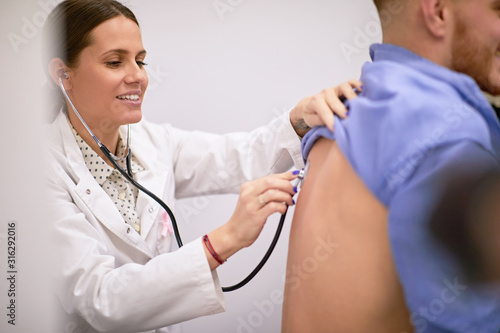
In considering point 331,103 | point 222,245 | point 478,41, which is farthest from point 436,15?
point 222,245

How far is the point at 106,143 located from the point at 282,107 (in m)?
0.69

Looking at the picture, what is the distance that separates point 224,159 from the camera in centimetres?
157

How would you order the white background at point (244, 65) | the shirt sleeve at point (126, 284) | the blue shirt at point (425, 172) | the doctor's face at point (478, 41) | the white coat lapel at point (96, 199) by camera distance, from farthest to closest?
1. the white background at point (244, 65)
2. the white coat lapel at point (96, 199)
3. the shirt sleeve at point (126, 284)
4. the doctor's face at point (478, 41)
5. the blue shirt at point (425, 172)

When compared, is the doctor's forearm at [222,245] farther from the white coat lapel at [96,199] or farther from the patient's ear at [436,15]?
the patient's ear at [436,15]

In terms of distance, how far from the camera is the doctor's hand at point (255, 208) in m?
0.99

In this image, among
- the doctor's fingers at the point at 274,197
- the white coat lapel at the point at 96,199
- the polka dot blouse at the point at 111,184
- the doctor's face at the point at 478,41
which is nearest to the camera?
the doctor's face at the point at 478,41

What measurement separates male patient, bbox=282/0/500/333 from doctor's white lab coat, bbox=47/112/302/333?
29cm

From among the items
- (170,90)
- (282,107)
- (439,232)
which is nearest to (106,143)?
(170,90)

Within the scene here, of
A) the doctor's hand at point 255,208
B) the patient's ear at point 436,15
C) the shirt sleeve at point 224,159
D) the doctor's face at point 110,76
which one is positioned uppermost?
the doctor's face at point 110,76

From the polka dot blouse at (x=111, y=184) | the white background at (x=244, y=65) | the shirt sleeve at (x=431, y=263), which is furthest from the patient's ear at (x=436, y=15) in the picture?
the white background at (x=244, y=65)

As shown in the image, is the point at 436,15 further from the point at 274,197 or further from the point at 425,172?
the point at 274,197

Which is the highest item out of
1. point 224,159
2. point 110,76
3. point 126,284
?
point 110,76

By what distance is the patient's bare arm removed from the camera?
2.49 feet

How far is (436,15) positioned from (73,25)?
37.8 inches
